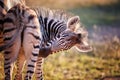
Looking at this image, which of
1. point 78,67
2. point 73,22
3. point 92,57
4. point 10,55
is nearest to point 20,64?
point 10,55

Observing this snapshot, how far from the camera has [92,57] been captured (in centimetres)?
1390

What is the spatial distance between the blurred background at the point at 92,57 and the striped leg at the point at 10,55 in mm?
2166

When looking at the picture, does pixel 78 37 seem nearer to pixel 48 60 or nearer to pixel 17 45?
pixel 17 45

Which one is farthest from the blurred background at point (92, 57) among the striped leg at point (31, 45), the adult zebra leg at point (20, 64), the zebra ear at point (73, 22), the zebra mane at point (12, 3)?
the striped leg at point (31, 45)

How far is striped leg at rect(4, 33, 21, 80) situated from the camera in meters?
7.56

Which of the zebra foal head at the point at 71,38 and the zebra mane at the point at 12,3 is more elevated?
the zebra mane at the point at 12,3

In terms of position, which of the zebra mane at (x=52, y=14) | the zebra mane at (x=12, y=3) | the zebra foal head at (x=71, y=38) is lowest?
the zebra foal head at (x=71, y=38)

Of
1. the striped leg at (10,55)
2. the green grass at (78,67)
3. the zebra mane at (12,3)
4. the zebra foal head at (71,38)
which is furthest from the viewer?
the green grass at (78,67)

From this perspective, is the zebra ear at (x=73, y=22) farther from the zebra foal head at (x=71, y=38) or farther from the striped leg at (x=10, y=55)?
the striped leg at (x=10, y=55)

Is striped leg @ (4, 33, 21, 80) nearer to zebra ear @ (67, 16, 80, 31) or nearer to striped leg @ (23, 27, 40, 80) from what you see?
striped leg @ (23, 27, 40, 80)

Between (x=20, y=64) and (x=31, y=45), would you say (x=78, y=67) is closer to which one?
(x=20, y=64)

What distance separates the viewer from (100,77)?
11383mm

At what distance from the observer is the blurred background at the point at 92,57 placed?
11695 millimetres

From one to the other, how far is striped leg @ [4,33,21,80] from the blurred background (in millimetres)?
2166
